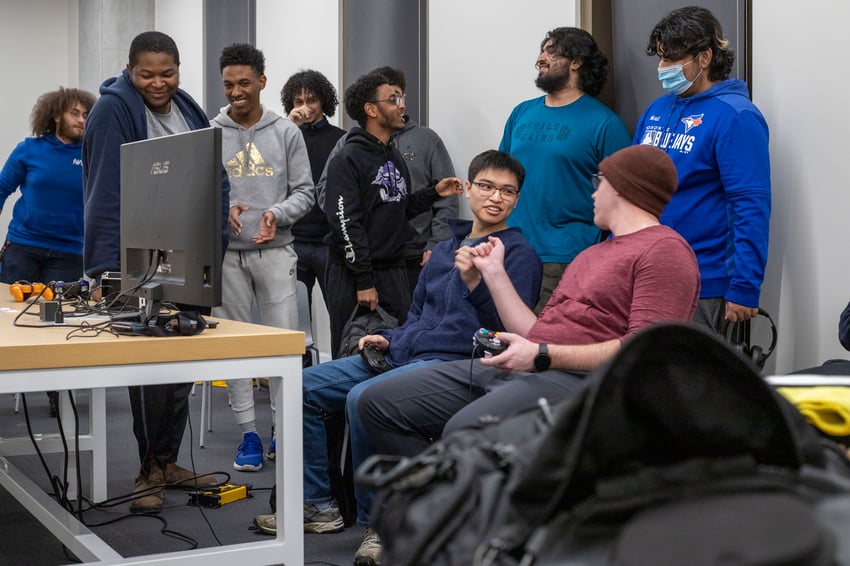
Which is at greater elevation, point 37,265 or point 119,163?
point 119,163

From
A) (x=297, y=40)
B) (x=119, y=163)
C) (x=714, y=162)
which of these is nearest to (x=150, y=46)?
(x=119, y=163)

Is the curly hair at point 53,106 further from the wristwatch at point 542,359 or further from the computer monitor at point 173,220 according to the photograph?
the wristwatch at point 542,359

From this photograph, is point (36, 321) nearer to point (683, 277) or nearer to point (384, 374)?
point (384, 374)

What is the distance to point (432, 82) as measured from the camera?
465 cm

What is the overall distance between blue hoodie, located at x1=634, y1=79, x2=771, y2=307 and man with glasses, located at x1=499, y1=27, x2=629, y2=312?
0.42 meters

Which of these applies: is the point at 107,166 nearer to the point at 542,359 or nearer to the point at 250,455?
the point at 250,455

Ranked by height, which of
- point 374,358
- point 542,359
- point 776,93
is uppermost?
point 776,93

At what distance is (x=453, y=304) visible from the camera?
2.56m

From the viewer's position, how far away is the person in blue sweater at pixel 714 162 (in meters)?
2.59

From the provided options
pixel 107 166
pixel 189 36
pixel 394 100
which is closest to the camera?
pixel 107 166

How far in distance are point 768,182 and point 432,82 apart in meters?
2.33

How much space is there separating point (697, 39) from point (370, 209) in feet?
4.70

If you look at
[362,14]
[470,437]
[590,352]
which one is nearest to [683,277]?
[590,352]

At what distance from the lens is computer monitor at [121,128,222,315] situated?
77.3 inches
